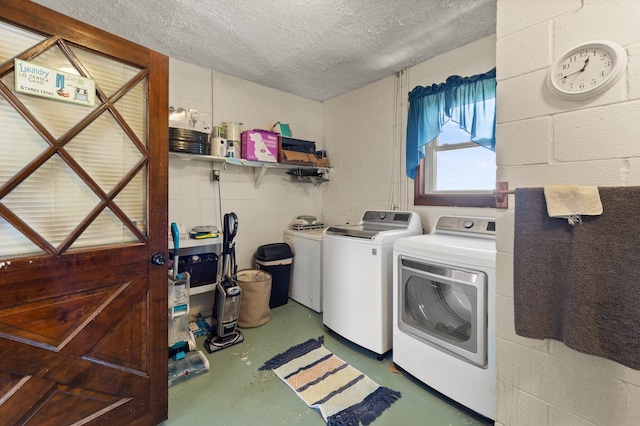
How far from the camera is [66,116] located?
4.10 ft

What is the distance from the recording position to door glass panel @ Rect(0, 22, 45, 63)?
3.61ft

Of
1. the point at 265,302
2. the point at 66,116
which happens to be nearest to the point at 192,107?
the point at 66,116

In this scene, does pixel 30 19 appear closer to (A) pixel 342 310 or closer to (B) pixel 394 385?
(A) pixel 342 310

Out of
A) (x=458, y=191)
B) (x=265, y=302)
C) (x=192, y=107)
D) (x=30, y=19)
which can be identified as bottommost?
(x=265, y=302)

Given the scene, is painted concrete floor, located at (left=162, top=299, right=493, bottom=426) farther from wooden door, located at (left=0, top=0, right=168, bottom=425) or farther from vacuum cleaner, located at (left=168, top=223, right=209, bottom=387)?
wooden door, located at (left=0, top=0, right=168, bottom=425)

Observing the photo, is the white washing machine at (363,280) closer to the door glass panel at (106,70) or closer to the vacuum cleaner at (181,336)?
the vacuum cleaner at (181,336)

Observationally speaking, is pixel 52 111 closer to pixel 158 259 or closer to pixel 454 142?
pixel 158 259

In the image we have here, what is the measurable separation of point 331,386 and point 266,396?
17.2 inches

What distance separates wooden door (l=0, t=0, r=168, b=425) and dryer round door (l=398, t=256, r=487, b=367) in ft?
5.11

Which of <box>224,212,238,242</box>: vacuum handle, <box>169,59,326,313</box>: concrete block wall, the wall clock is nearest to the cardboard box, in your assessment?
<box>169,59,326,313</box>: concrete block wall

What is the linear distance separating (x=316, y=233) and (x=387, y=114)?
152 cm

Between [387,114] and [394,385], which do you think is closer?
[394,385]

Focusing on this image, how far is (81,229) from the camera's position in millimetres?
1291

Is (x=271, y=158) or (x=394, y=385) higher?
(x=271, y=158)
